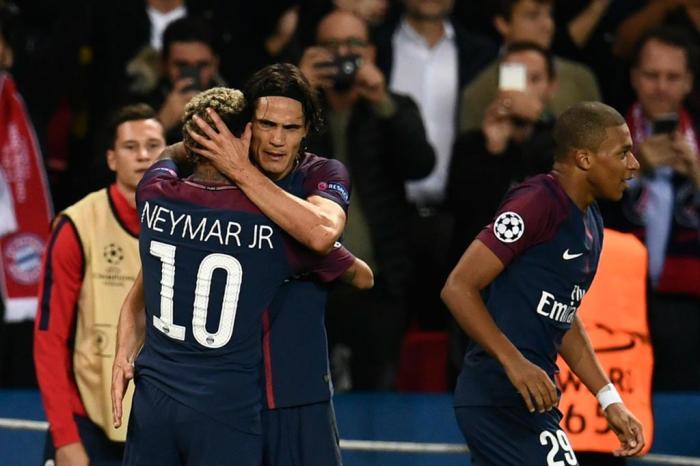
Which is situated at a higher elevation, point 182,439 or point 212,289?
point 212,289

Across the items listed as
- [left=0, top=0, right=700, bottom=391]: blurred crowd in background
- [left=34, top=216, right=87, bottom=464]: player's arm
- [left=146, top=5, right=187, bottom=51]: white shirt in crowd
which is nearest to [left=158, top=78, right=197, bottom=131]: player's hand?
A: [left=0, top=0, right=700, bottom=391]: blurred crowd in background

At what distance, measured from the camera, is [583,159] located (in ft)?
18.6

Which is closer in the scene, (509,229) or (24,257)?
(509,229)

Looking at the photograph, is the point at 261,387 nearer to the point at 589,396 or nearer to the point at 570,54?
the point at 589,396

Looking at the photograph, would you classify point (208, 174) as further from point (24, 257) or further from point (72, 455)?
point (24, 257)

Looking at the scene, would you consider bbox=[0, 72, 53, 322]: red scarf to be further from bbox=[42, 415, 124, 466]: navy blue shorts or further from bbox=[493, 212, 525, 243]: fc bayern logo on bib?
bbox=[493, 212, 525, 243]: fc bayern logo on bib

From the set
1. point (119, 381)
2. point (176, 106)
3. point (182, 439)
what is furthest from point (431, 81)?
point (182, 439)

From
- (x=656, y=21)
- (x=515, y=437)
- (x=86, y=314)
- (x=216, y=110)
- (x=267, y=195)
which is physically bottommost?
(x=515, y=437)

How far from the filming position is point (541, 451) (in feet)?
18.2

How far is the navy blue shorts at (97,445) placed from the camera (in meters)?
6.29

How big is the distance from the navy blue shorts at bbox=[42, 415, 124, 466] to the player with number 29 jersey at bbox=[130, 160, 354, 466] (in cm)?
119

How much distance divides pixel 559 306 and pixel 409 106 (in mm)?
2785

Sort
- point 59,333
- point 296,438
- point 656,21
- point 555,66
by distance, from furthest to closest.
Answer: point 656,21 → point 555,66 → point 59,333 → point 296,438

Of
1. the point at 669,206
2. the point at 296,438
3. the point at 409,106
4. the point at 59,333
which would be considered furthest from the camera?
the point at 669,206
